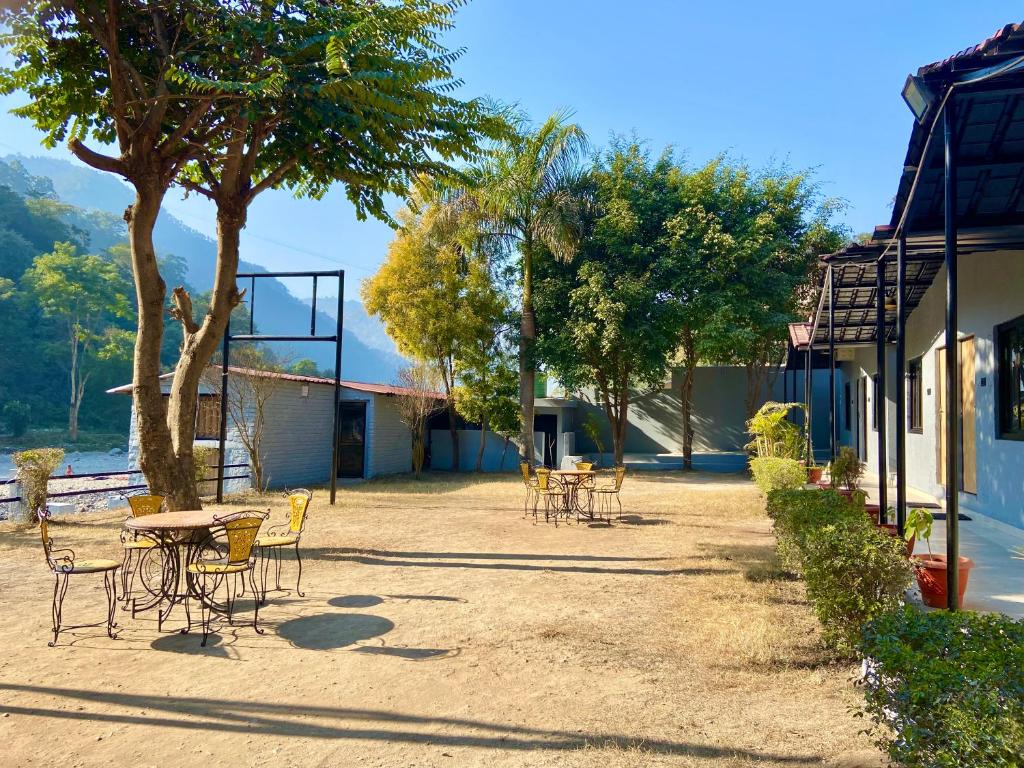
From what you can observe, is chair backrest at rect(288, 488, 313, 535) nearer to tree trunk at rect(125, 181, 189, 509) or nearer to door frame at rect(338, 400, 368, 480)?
tree trunk at rect(125, 181, 189, 509)

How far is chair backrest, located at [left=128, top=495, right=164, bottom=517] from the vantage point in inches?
265

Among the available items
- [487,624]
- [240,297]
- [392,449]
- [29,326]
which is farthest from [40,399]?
[487,624]

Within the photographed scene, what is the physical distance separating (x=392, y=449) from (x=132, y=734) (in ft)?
55.7

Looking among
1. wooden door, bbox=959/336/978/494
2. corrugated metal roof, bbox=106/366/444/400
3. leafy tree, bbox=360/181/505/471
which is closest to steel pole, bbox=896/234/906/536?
wooden door, bbox=959/336/978/494

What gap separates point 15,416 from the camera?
144ft

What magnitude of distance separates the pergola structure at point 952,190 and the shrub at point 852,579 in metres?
0.40

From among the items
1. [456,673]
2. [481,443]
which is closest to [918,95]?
[456,673]

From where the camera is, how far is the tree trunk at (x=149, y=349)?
322 inches

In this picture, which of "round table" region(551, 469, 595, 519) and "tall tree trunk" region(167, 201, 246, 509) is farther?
"round table" region(551, 469, 595, 519)

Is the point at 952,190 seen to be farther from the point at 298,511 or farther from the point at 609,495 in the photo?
the point at 609,495

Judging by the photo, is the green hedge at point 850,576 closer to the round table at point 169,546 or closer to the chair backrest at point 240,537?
the chair backrest at point 240,537

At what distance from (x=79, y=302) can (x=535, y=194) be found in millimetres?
41696

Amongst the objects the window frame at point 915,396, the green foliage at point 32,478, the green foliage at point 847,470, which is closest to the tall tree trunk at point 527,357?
the window frame at point 915,396

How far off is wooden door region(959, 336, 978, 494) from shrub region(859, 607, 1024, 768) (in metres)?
7.38
